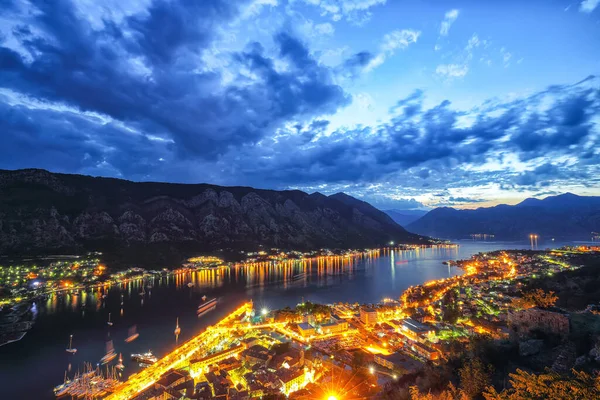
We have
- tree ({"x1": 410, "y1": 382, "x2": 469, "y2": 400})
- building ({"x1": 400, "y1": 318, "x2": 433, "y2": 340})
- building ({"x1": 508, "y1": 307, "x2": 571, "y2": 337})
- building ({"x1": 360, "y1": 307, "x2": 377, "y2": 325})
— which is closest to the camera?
tree ({"x1": 410, "y1": 382, "x2": 469, "y2": 400})

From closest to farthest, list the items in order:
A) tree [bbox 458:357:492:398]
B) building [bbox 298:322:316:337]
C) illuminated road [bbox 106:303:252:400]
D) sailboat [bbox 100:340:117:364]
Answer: tree [bbox 458:357:492:398] → illuminated road [bbox 106:303:252:400] → sailboat [bbox 100:340:117:364] → building [bbox 298:322:316:337]

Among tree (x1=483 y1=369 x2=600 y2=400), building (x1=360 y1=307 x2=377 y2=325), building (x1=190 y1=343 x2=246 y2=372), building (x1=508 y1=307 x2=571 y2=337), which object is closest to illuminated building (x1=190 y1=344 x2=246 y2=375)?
building (x1=190 y1=343 x2=246 y2=372)

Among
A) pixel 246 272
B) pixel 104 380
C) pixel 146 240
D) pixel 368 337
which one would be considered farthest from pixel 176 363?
pixel 146 240

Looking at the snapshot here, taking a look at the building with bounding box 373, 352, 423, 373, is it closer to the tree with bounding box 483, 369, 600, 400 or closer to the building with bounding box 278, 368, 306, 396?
the building with bounding box 278, 368, 306, 396

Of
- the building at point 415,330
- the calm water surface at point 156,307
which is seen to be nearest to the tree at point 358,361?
the building at point 415,330

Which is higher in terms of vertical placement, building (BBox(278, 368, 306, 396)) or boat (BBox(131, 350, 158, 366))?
building (BBox(278, 368, 306, 396))

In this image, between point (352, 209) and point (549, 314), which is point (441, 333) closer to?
point (549, 314)
